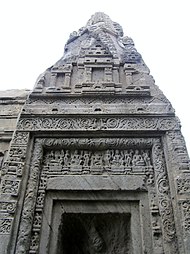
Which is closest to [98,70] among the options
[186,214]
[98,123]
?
[98,123]

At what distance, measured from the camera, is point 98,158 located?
479 centimetres

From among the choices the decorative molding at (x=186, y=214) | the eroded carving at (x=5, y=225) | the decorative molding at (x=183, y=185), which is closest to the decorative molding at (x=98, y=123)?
the decorative molding at (x=183, y=185)

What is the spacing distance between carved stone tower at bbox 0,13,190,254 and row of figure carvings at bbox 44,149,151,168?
0.05 ft

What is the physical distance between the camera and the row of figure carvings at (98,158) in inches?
184

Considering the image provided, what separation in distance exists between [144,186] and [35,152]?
5.46 feet

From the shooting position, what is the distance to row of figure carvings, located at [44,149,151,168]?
468 centimetres

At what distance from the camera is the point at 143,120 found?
16.6ft

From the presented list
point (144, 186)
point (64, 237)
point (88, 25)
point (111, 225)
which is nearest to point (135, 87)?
point (144, 186)

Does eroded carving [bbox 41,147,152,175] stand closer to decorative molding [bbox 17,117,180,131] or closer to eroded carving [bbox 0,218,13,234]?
decorative molding [bbox 17,117,180,131]

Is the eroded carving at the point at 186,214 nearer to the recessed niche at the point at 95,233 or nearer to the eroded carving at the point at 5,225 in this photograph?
the recessed niche at the point at 95,233

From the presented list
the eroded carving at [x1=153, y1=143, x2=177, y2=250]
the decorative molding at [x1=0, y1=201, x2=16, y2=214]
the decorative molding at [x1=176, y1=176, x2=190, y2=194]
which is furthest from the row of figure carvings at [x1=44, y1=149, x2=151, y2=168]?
the decorative molding at [x1=0, y1=201, x2=16, y2=214]

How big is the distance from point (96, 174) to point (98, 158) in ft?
1.09

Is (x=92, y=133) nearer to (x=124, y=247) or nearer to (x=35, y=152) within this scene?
(x=35, y=152)

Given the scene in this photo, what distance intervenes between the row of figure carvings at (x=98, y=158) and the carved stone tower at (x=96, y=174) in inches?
0.6
